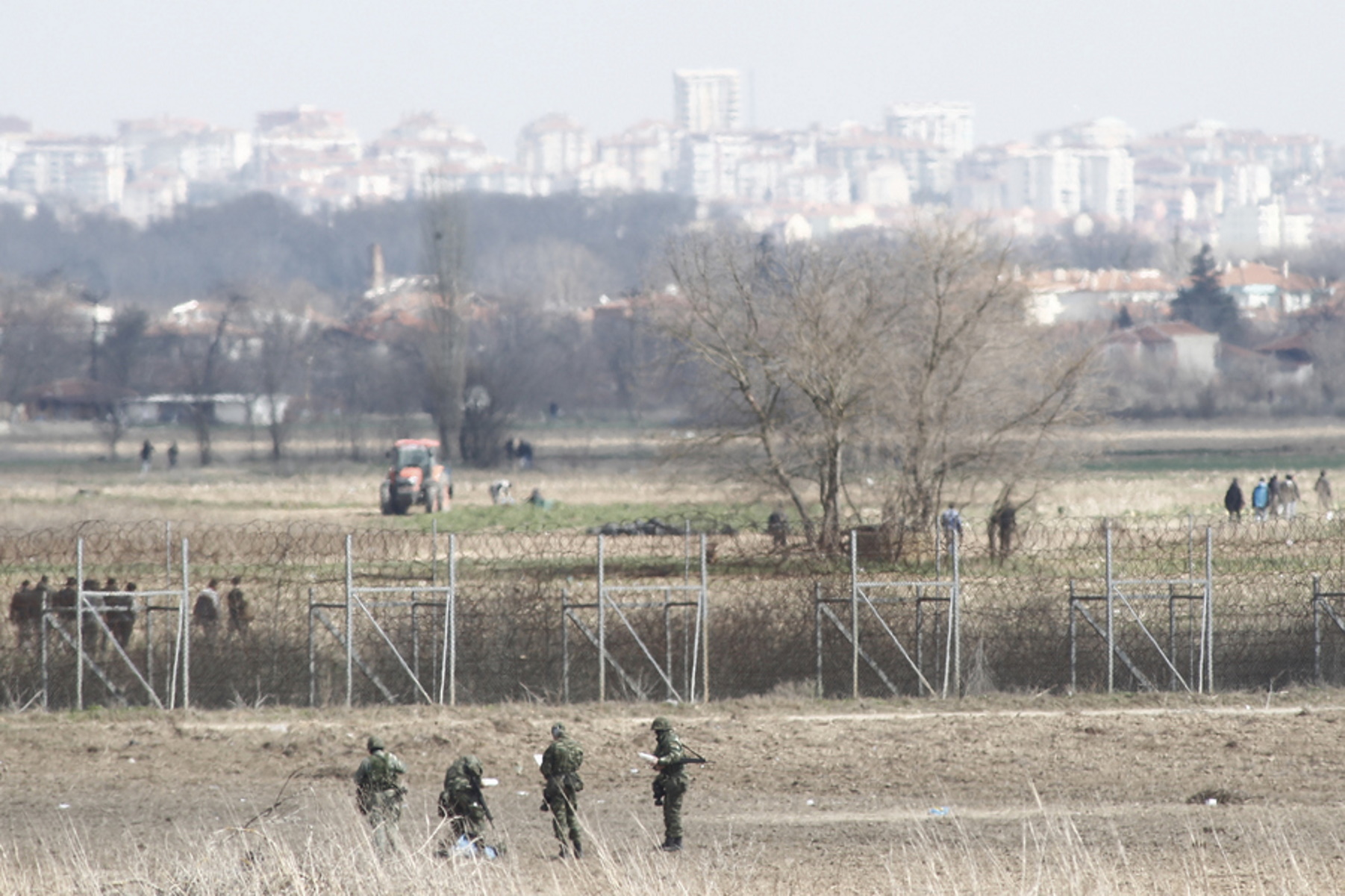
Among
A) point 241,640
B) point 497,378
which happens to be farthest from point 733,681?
point 497,378

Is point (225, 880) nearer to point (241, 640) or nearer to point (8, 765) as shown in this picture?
point (8, 765)

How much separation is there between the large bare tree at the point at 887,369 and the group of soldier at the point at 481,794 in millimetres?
16826

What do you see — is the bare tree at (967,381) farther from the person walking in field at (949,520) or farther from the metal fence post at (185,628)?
the metal fence post at (185,628)

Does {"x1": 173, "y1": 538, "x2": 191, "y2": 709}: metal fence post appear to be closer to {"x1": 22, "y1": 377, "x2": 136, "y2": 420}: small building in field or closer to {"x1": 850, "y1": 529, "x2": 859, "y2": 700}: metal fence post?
{"x1": 850, "y1": 529, "x2": 859, "y2": 700}: metal fence post

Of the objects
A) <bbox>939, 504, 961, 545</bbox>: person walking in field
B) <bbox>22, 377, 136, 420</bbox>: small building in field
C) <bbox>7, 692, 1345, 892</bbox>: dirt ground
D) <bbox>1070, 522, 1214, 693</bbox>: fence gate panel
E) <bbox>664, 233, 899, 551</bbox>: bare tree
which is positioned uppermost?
<bbox>664, 233, 899, 551</bbox>: bare tree

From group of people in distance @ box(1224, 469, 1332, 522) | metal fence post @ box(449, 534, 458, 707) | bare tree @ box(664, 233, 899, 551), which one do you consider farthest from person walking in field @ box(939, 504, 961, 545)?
group of people in distance @ box(1224, 469, 1332, 522)

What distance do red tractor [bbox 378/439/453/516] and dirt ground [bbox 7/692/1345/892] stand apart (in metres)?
22.0

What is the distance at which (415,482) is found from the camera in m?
41.8

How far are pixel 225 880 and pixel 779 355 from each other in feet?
69.2

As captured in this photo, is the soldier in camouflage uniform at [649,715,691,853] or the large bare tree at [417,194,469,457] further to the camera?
the large bare tree at [417,194,469,457]

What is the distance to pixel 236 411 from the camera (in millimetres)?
91062

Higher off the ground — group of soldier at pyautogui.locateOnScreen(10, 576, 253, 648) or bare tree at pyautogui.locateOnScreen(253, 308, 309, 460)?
bare tree at pyautogui.locateOnScreen(253, 308, 309, 460)

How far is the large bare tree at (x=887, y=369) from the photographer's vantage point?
99.5 feet

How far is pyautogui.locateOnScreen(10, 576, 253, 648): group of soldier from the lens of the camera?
751 inches
